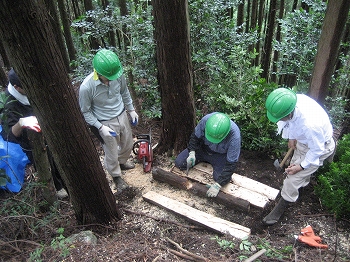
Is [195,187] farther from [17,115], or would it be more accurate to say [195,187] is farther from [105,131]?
[17,115]

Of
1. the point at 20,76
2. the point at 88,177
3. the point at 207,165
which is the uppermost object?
the point at 20,76

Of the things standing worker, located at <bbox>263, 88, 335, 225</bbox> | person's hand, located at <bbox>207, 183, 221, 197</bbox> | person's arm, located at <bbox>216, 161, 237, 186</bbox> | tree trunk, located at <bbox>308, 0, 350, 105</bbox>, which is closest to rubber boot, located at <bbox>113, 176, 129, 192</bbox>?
person's hand, located at <bbox>207, 183, 221, 197</bbox>

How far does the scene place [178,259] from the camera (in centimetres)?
269

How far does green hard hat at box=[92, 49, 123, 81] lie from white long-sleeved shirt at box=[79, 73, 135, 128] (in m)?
0.14

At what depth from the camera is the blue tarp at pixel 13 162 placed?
3047 mm

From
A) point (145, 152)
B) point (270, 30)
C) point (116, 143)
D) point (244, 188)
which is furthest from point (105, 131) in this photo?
point (270, 30)

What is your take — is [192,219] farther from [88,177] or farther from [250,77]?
[250,77]

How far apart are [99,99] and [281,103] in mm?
2270

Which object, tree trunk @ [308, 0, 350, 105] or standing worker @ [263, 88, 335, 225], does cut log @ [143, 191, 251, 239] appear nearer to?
standing worker @ [263, 88, 335, 225]

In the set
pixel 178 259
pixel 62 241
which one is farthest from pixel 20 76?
pixel 178 259

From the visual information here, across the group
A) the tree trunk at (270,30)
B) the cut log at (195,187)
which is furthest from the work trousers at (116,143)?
the tree trunk at (270,30)

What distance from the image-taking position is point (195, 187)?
3.89 meters

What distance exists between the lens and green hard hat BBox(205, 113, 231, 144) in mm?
3510

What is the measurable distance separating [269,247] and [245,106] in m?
2.35
